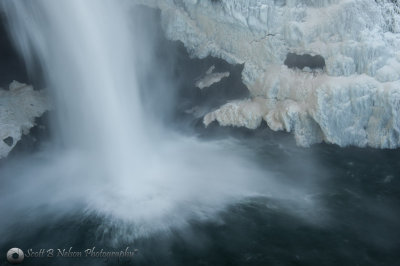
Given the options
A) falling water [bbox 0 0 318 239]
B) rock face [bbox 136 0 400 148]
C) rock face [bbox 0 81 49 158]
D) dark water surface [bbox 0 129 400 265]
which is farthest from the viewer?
rock face [bbox 0 81 49 158]

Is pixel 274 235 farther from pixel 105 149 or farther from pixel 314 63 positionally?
pixel 314 63

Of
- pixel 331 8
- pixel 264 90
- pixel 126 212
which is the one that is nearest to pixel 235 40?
pixel 264 90

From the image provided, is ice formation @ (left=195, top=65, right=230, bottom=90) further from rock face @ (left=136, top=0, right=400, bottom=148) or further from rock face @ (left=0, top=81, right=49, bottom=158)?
rock face @ (left=0, top=81, right=49, bottom=158)

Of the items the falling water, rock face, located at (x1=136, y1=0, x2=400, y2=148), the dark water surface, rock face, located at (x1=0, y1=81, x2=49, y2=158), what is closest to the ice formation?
rock face, located at (x1=136, y1=0, x2=400, y2=148)

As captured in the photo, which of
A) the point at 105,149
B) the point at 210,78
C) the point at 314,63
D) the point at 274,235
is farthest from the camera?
the point at 210,78

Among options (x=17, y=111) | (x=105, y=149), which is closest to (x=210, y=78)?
(x=105, y=149)

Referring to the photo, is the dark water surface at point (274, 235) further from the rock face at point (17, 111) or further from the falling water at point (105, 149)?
the rock face at point (17, 111)
